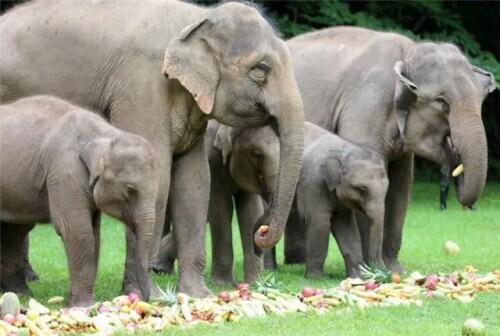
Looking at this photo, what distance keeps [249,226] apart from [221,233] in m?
0.32

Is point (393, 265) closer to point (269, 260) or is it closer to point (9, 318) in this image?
point (269, 260)

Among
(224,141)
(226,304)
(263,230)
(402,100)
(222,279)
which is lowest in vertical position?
(222,279)

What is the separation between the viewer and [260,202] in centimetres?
1288

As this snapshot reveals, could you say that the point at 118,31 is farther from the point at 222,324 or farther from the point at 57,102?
the point at 222,324

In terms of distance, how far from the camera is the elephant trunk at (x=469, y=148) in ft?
41.1

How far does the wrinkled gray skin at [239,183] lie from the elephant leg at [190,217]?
79cm

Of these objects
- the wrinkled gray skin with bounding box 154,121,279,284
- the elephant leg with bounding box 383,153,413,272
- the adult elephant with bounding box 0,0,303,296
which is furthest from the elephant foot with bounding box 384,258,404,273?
the adult elephant with bounding box 0,0,303,296

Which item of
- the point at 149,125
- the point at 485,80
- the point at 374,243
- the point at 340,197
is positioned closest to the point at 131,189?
the point at 149,125

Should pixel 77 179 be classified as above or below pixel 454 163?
above

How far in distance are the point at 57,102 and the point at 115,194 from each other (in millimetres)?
1035

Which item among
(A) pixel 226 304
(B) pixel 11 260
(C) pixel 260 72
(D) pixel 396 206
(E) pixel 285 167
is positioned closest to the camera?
(A) pixel 226 304

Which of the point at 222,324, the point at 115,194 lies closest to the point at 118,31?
the point at 115,194

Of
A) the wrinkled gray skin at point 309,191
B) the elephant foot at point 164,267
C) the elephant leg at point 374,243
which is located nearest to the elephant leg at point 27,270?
the elephant foot at point 164,267

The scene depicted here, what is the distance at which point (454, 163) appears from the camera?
12914mm
